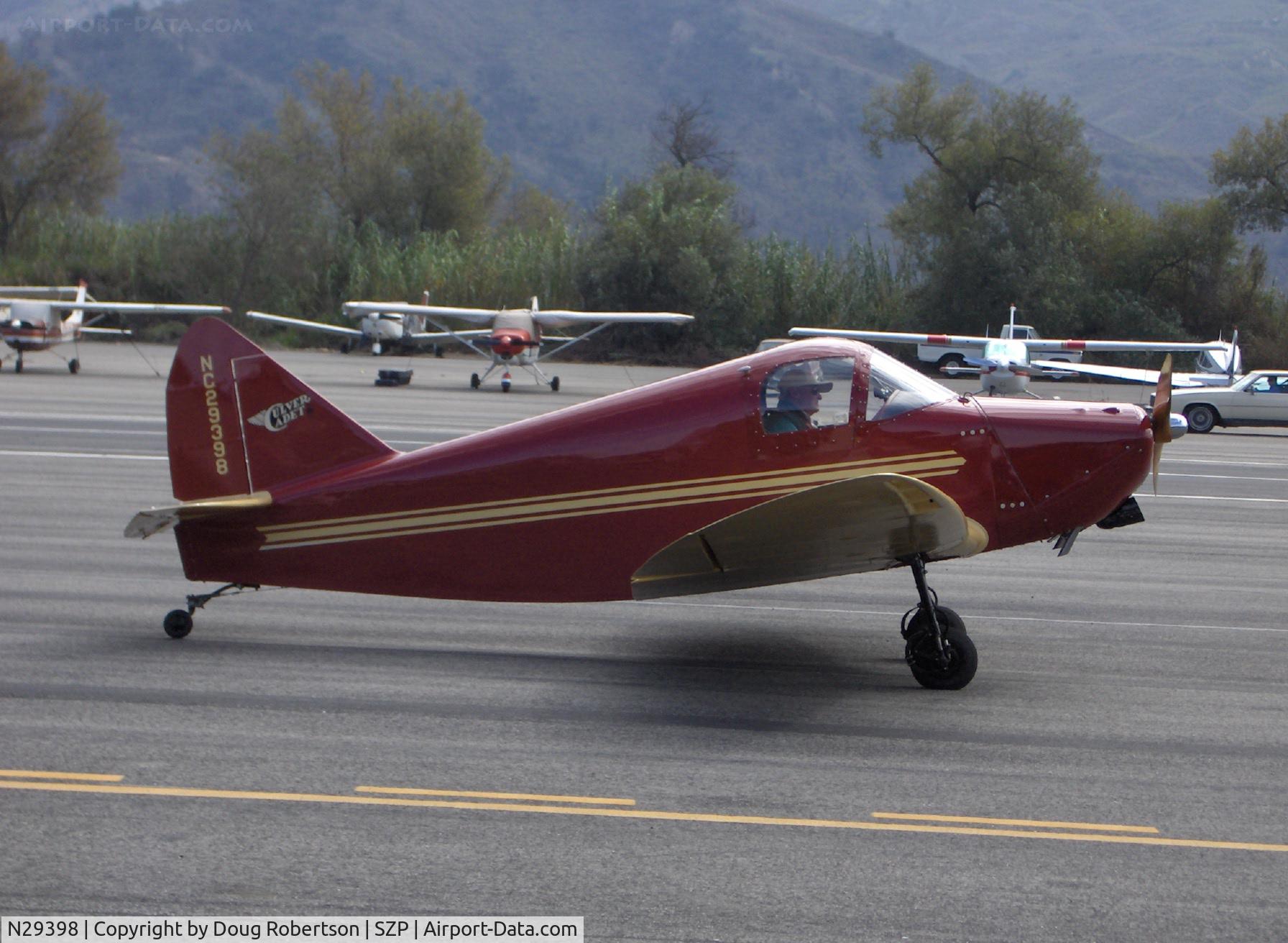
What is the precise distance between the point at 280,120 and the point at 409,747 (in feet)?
264

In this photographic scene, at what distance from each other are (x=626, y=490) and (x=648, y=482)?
15 centimetres

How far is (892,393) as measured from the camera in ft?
26.5

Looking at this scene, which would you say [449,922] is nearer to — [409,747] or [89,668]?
[409,747]

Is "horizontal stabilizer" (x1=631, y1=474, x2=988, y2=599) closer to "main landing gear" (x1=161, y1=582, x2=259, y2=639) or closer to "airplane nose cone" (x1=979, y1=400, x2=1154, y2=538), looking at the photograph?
"airplane nose cone" (x1=979, y1=400, x2=1154, y2=538)

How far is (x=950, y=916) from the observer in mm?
4938

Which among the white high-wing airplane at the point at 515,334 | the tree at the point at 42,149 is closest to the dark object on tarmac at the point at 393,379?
the white high-wing airplane at the point at 515,334

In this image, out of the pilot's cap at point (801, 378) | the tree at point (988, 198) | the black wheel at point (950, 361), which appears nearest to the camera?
the pilot's cap at point (801, 378)

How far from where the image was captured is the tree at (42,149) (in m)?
70.6

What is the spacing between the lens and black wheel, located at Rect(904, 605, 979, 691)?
795 centimetres

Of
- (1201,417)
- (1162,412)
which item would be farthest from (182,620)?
(1201,417)

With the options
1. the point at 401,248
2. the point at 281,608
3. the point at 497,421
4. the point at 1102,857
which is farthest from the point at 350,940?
the point at 401,248

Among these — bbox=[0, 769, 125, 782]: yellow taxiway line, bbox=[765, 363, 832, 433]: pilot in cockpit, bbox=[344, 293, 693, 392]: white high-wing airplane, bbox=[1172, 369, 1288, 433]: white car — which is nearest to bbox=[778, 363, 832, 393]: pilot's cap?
bbox=[765, 363, 832, 433]: pilot in cockpit

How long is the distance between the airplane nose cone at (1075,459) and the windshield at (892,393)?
0.44 m

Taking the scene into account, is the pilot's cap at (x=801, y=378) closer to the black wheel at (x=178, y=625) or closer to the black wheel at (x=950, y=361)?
the black wheel at (x=178, y=625)
